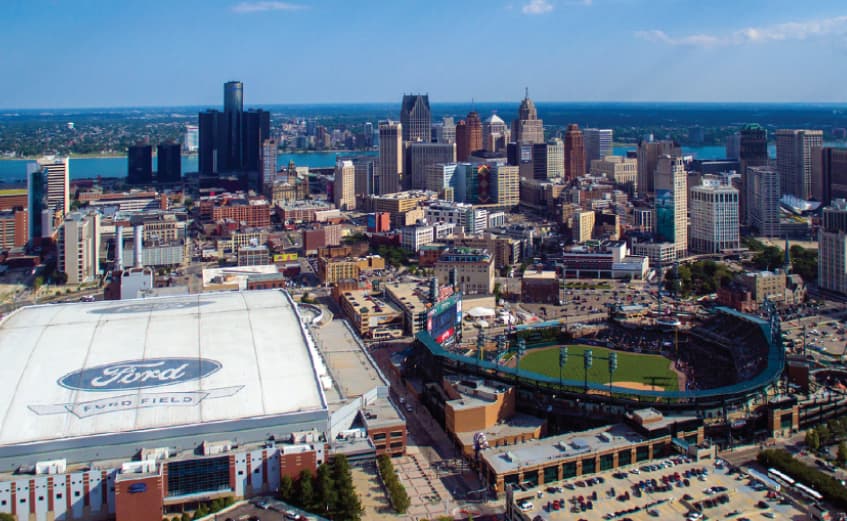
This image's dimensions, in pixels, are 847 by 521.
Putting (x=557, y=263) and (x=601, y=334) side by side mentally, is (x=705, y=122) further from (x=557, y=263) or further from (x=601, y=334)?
(x=601, y=334)

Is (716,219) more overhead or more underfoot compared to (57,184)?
more underfoot

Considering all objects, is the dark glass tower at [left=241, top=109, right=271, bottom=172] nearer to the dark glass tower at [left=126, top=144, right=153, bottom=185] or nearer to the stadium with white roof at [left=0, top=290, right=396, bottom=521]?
the dark glass tower at [left=126, top=144, right=153, bottom=185]

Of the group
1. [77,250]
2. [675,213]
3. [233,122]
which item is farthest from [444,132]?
[77,250]

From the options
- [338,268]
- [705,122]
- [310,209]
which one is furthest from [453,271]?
[705,122]

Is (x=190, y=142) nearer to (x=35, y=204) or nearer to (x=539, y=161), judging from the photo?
(x=539, y=161)

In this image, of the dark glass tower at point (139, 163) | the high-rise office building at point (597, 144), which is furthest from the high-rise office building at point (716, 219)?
the dark glass tower at point (139, 163)
